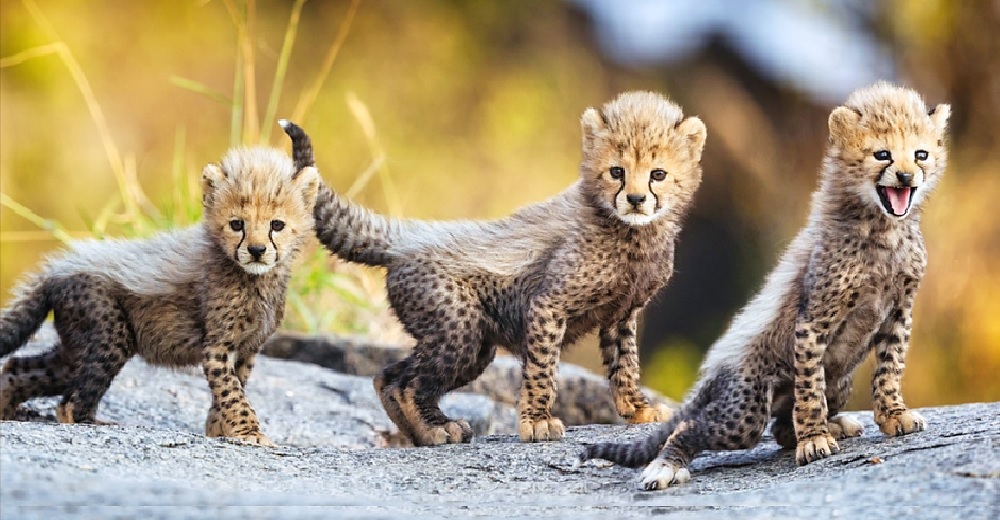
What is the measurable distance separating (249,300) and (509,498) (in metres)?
1.20

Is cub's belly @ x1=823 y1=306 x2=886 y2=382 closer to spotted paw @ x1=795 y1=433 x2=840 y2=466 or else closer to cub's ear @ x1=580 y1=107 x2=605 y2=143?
spotted paw @ x1=795 y1=433 x2=840 y2=466

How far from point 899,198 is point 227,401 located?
78.6 inches

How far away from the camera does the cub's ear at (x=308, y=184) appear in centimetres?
372

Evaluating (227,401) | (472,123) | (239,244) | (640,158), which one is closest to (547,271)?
(640,158)

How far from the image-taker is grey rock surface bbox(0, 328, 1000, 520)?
2.38 metres

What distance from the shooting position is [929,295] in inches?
252

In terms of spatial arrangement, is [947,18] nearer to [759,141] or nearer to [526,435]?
[759,141]

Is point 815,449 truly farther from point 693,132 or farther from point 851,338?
point 693,132

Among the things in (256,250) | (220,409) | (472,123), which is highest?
(472,123)

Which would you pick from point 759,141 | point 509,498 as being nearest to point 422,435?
point 509,498

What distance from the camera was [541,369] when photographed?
3672 millimetres

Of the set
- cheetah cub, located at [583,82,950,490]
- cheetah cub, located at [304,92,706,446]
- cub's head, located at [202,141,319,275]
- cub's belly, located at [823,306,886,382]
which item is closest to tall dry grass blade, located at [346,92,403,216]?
cheetah cub, located at [304,92,706,446]

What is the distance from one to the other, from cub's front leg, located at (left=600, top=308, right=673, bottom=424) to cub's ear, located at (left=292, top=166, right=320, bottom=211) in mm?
1025

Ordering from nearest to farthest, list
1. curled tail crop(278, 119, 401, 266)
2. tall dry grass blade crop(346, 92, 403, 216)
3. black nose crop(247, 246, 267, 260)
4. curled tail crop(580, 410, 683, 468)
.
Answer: curled tail crop(580, 410, 683, 468), black nose crop(247, 246, 267, 260), curled tail crop(278, 119, 401, 266), tall dry grass blade crop(346, 92, 403, 216)
